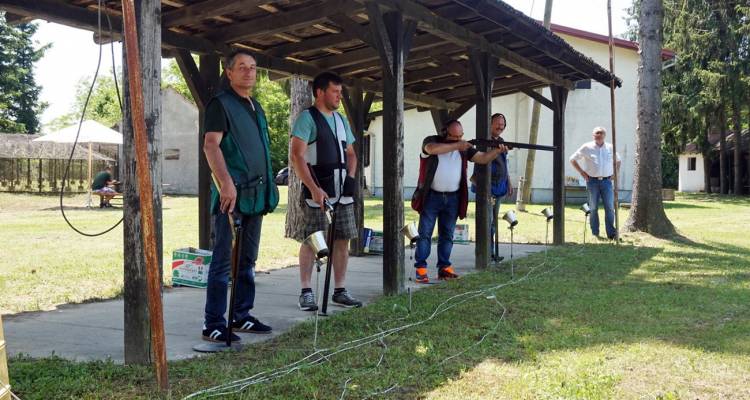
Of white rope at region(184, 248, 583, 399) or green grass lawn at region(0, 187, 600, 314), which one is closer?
white rope at region(184, 248, 583, 399)

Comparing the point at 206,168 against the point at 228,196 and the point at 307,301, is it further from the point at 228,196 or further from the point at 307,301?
the point at 228,196

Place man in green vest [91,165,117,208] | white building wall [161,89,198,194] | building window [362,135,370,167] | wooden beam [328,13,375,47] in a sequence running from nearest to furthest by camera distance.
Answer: wooden beam [328,13,375,47] < building window [362,135,370,167] < man in green vest [91,165,117,208] < white building wall [161,89,198,194]

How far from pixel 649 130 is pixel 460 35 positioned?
613 centimetres

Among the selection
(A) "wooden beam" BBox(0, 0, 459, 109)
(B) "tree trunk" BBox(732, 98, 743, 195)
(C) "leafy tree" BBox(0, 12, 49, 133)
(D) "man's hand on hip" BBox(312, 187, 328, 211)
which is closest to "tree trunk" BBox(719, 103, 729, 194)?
(B) "tree trunk" BBox(732, 98, 743, 195)

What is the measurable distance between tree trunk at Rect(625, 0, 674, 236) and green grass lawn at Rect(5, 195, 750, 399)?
188 inches

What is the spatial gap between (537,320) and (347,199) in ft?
5.67

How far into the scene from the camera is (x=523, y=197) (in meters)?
20.7

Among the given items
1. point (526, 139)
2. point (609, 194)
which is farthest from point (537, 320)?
point (526, 139)

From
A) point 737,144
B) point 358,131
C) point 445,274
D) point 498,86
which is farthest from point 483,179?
point 737,144

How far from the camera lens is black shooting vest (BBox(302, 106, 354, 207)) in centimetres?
558

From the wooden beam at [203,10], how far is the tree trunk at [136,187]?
2356 mm

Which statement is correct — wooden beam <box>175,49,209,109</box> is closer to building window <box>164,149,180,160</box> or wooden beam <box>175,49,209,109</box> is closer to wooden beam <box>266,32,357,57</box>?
wooden beam <box>266,32,357,57</box>

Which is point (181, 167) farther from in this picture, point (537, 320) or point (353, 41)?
point (537, 320)

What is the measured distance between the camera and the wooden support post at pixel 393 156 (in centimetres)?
647
